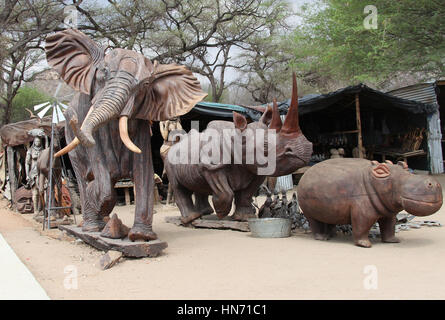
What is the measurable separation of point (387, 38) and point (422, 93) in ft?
7.99

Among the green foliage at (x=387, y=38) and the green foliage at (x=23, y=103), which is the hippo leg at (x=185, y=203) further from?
the green foliage at (x=23, y=103)

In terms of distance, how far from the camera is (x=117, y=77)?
5309mm

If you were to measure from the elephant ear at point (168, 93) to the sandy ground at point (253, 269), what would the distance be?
1.71 metres

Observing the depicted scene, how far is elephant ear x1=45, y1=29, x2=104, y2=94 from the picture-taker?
5.98 meters

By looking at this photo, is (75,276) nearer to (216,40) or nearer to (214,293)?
(214,293)

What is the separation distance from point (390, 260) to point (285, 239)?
72.9 inches

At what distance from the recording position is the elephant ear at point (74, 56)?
5.98m

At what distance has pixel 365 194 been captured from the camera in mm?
5352

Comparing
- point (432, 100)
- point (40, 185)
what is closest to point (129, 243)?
point (40, 185)

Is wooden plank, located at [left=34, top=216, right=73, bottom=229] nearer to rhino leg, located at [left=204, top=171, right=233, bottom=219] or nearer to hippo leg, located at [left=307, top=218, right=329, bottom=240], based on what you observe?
rhino leg, located at [left=204, top=171, right=233, bottom=219]

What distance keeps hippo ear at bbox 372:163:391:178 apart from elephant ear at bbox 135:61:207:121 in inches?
89.9

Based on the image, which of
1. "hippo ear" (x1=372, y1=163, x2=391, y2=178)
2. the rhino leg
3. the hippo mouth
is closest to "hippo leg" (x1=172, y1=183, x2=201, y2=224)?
the rhino leg

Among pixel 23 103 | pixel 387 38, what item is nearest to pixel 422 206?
pixel 387 38

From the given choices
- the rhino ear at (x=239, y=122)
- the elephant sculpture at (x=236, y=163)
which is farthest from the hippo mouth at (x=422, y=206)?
the rhino ear at (x=239, y=122)
